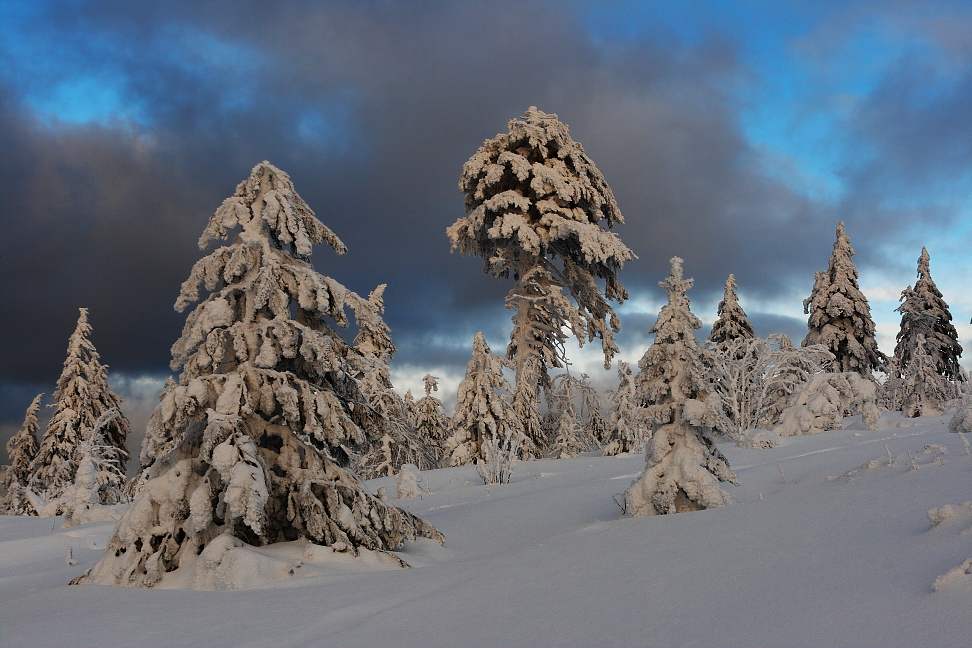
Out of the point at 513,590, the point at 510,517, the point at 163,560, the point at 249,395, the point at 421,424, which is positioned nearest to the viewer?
Result: the point at 513,590

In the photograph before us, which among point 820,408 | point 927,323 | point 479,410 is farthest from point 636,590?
point 927,323

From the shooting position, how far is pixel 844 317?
36406 mm

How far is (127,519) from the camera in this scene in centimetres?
655

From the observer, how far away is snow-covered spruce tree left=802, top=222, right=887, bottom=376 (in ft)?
117

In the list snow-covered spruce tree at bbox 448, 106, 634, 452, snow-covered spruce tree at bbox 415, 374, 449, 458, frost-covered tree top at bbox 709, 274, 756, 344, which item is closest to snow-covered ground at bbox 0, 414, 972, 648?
snow-covered spruce tree at bbox 448, 106, 634, 452

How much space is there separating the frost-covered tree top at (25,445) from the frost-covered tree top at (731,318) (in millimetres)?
38702

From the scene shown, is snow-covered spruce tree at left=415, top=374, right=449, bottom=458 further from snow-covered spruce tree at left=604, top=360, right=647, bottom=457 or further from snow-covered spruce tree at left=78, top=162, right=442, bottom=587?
snow-covered spruce tree at left=78, top=162, right=442, bottom=587

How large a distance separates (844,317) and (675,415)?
1305 inches

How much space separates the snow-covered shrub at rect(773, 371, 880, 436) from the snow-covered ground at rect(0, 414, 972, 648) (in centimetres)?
1166

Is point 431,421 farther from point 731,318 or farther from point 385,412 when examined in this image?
point 731,318

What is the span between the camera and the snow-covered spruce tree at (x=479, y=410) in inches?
800

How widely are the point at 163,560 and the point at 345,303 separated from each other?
355 centimetres

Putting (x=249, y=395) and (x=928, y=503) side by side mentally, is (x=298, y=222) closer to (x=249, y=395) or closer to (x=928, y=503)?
(x=249, y=395)

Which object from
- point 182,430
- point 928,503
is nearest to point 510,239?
point 182,430
